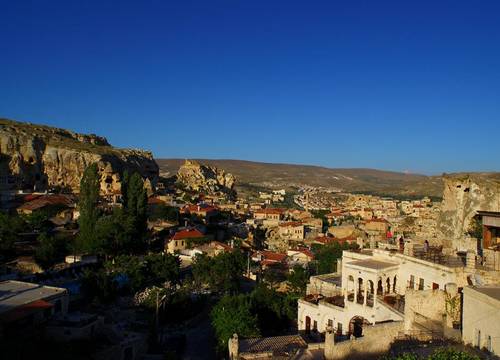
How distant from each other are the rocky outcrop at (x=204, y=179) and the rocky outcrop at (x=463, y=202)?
247 ft

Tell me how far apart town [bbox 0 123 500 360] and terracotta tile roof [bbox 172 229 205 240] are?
1.21 feet

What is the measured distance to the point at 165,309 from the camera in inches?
999

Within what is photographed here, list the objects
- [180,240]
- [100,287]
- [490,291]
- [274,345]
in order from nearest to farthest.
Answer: [490,291], [274,345], [100,287], [180,240]

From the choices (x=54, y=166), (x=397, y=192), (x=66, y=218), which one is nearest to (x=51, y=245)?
(x=66, y=218)

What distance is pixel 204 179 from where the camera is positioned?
352 feet

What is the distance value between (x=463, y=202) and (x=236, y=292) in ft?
51.2

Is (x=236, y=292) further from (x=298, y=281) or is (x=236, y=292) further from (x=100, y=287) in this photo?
(x=100, y=287)

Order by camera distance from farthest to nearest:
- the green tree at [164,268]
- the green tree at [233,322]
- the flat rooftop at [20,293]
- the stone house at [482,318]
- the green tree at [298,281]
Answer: the green tree at [164,268] < the green tree at [298,281] < the green tree at [233,322] < the flat rooftop at [20,293] < the stone house at [482,318]

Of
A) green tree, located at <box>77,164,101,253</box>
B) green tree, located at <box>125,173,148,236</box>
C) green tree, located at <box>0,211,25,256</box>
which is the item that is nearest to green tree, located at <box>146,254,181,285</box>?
green tree, located at <box>77,164,101,253</box>

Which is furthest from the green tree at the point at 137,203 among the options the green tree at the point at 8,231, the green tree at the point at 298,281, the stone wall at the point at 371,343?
the stone wall at the point at 371,343

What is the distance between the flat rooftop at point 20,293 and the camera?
18.9 meters

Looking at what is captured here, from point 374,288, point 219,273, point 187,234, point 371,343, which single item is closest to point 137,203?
point 187,234

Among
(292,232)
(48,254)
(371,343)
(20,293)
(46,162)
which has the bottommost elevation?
(292,232)

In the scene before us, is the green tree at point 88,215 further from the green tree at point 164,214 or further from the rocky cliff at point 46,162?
the rocky cliff at point 46,162
